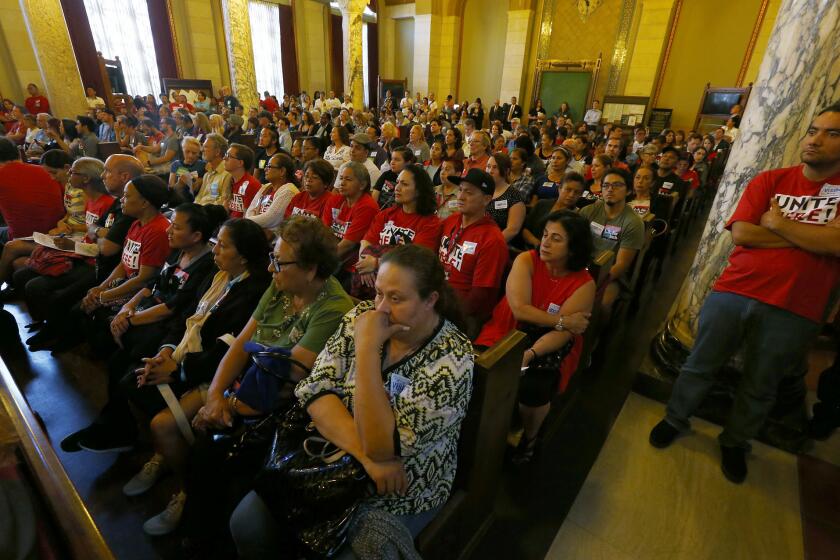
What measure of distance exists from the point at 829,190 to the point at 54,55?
1220cm

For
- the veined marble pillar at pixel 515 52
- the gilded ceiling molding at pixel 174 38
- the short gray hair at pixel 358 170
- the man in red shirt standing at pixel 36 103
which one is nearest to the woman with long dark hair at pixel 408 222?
the short gray hair at pixel 358 170

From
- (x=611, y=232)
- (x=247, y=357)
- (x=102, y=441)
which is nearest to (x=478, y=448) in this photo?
(x=247, y=357)

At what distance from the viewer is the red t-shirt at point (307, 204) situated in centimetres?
326

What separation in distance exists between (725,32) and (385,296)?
14301 mm

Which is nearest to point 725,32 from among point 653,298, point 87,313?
point 653,298

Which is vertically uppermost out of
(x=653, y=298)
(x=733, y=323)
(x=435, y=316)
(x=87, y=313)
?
(x=435, y=316)

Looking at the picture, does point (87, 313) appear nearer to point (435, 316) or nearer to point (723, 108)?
point (435, 316)

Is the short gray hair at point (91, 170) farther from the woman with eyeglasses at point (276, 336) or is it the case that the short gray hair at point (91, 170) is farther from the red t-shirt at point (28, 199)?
the woman with eyeglasses at point (276, 336)

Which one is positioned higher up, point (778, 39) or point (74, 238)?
point (778, 39)

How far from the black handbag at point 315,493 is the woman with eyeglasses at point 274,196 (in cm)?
248

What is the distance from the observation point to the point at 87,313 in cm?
266

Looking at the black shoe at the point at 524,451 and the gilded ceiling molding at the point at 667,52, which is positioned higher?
the gilded ceiling molding at the point at 667,52

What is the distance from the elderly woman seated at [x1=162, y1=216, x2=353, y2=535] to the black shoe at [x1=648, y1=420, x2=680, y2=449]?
1809 mm

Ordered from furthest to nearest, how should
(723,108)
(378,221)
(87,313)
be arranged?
(723,108), (378,221), (87,313)
